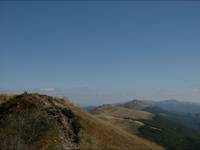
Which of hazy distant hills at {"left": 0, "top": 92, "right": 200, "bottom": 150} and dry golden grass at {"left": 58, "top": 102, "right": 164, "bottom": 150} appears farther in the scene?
dry golden grass at {"left": 58, "top": 102, "right": 164, "bottom": 150}

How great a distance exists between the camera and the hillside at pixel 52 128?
5719cm

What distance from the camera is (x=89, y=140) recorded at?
208 ft

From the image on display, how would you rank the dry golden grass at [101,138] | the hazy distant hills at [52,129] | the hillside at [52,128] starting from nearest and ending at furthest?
the hazy distant hills at [52,129] → the hillside at [52,128] → the dry golden grass at [101,138]

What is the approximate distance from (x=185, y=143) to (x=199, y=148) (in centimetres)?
586

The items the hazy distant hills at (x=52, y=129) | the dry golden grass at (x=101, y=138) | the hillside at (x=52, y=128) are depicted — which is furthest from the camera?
the dry golden grass at (x=101, y=138)

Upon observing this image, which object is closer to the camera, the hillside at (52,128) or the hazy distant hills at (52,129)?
the hazy distant hills at (52,129)

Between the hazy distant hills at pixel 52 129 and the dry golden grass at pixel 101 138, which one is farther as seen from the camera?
the dry golden grass at pixel 101 138

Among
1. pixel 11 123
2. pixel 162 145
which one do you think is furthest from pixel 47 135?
pixel 162 145

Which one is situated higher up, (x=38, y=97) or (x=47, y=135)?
(x=38, y=97)

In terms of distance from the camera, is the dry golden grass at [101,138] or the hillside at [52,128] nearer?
the hillside at [52,128]

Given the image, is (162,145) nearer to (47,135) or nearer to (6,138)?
(47,135)

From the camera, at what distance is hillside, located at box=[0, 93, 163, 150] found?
57.2 metres

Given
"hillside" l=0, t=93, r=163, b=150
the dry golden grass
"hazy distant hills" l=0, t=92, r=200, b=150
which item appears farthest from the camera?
the dry golden grass

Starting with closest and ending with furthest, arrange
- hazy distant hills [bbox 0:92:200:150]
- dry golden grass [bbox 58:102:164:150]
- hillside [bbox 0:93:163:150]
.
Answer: hazy distant hills [bbox 0:92:200:150]
hillside [bbox 0:93:163:150]
dry golden grass [bbox 58:102:164:150]
